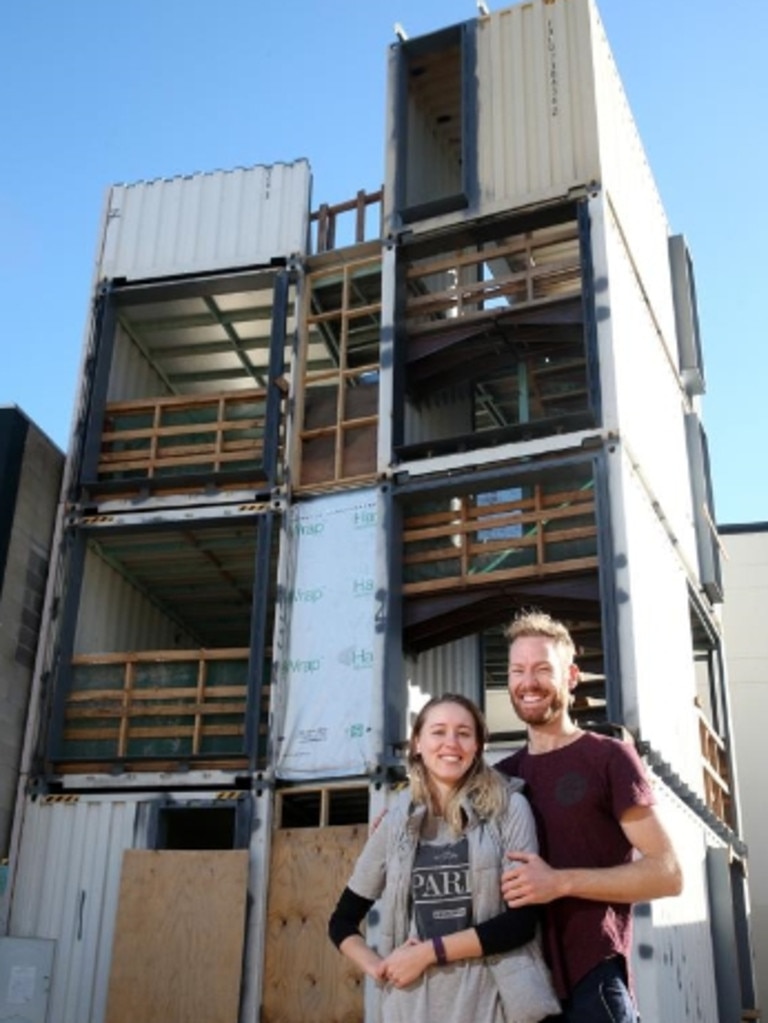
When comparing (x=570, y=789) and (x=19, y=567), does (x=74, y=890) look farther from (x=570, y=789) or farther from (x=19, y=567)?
(x=570, y=789)

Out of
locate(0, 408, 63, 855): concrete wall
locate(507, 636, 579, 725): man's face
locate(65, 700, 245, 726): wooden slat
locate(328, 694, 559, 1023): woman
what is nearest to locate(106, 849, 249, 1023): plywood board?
locate(65, 700, 245, 726): wooden slat

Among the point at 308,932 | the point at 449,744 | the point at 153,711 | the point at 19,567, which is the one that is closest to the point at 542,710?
the point at 449,744

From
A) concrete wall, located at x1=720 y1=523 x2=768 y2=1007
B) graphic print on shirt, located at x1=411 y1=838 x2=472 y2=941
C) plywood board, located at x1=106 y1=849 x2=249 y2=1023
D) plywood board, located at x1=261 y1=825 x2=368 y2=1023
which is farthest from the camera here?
concrete wall, located at x1=720 y1=523 x2=768 y2=1007

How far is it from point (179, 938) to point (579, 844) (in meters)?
11.8

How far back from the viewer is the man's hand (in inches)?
152

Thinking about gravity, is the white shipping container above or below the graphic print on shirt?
above

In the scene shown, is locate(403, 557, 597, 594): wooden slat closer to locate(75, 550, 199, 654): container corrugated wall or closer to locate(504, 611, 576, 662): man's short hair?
locate(75, 550, 199, 654): container corrugated wall

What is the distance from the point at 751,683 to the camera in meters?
24.8

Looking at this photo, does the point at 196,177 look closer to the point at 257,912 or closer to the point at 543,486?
the point at 543,486

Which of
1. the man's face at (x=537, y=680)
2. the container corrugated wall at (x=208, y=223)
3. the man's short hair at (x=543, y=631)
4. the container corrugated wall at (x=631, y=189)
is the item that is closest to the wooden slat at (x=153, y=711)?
the container corrugated wall at (x=208, y=223)

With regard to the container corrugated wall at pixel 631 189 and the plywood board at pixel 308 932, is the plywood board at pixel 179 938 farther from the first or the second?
the container corrugated wall at pixel 631 189

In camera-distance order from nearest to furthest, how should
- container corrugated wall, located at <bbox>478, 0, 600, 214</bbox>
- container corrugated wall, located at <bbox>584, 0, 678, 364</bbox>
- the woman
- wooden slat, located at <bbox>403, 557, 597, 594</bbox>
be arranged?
1. the woman
2. wooden slat, located at <bbox>403, 557, 597, 594</bbox>
3. container corrugated wall, located at <bbox>478, 0, 600, 214</bbox>
4. container corrugated wall, located at <bbox>584, 0, 678, 364</bbox>

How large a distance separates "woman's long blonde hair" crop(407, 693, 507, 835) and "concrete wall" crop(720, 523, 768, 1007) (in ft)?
67.6

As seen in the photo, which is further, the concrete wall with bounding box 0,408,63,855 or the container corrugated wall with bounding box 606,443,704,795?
the concrete wall with bounding box 0,408,63,855
